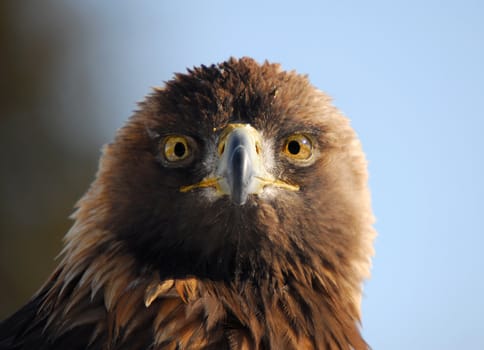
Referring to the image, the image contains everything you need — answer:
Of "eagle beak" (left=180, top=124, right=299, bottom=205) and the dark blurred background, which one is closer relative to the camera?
"eagle beak" (left=180, top=124, right=299, bottom=205)

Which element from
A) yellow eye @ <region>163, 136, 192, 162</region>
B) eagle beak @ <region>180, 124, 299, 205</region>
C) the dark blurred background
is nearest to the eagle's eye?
yellow eye @ <region>163, 136, 192, 162</region>

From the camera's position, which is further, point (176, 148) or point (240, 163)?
point (176, 148)

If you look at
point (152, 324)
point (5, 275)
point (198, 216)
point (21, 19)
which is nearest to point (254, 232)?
point (198, 216)

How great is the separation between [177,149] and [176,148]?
0.01m

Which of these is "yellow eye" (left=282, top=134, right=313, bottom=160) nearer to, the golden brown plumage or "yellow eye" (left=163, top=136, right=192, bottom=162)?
the golden brown plumage

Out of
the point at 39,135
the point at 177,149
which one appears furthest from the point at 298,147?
the point at 39,135

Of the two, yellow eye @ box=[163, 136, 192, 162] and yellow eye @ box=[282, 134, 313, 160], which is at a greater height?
yellow eye @ box=[282, 134, 313, 160]

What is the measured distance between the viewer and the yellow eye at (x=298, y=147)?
4.68 meters

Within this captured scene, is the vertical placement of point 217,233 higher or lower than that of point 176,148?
lower

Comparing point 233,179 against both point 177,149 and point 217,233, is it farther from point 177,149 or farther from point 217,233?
point 177,149

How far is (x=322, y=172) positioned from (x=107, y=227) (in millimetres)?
1044

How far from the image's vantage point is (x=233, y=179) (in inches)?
166

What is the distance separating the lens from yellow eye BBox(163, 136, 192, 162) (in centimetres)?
458

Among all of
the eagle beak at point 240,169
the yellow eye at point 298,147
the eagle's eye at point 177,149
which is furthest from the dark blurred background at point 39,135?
the eagle beak at point 240,169
